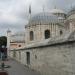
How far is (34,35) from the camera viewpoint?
3875 centimetres

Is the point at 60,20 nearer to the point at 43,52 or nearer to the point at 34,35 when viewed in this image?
the point at 34,35

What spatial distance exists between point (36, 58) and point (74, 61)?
33.5 ft

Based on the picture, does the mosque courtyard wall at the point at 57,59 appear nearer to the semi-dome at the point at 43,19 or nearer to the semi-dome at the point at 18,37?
the semi-dome at the point at 43,19

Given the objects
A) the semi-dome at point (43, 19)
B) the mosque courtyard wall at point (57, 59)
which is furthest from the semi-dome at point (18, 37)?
the mosque courtyard wall at point (57, 59)

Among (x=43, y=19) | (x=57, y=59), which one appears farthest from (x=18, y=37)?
(x=57, y=59)

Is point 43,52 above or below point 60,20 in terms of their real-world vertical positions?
below

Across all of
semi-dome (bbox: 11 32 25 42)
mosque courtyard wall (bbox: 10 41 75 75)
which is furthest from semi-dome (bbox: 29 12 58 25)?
semi-dome (bbox: 11 32 25 42)

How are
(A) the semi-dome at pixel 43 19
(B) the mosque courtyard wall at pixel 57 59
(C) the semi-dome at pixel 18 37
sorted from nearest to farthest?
(B) the mosque courtyard wall at pixel 57 59, (A) the semi-dome at pixel 43 19, (C) the semi-dome at pixel 18 37

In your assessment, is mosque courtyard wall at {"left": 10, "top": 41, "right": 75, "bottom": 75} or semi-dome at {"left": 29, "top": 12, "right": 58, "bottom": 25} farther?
semi-dome at {"left": 29, "top": 12, "right": 58, "bottom": 25}

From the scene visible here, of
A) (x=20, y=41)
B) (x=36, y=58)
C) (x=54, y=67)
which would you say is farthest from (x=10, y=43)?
(x=54, y=67)

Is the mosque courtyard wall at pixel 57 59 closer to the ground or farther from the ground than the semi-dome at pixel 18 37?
closer to the ground

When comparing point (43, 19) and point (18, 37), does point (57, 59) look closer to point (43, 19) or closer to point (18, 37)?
point (43, 19)

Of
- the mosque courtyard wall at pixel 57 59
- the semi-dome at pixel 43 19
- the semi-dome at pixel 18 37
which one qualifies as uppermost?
the semi-dome at pixel 43 19

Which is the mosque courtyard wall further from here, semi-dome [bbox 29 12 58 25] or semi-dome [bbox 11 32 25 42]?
semi-dome [bbox 11 32 25 42]
